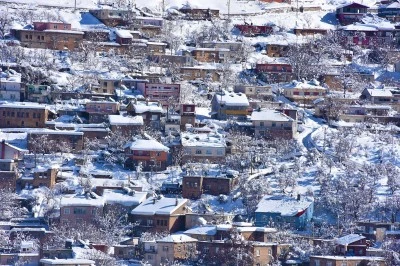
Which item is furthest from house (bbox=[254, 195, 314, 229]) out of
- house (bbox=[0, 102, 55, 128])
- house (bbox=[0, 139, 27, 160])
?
house (bbox=[0, 102, 55, 128])

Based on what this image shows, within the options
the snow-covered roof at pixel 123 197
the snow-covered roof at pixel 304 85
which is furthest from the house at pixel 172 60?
the snow-covered roof at pixel 123 197

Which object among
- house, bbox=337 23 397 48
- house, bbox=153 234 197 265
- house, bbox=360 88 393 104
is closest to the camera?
house, bbox=153 234 197 265

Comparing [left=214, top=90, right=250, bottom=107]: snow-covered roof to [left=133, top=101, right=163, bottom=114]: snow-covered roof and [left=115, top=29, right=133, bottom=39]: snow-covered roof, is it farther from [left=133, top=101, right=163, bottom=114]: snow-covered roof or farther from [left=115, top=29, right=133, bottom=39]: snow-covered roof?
[left=115, top=29, right=133, bottom=39]: snow-covered roof

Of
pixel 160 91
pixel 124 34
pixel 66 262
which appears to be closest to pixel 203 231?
pixel 66 262

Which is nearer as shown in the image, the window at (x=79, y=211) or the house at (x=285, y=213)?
the window at (x=79, y=211)

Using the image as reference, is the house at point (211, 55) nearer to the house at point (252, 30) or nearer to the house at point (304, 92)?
the house at point (252, 30)

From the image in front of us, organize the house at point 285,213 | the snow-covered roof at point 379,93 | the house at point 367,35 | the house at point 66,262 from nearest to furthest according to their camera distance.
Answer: the house at point 66,262 → the house at point 285,213 → the snow-covered roof at point 379,93 → the house at point 367,35

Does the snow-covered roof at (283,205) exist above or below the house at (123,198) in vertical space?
above
